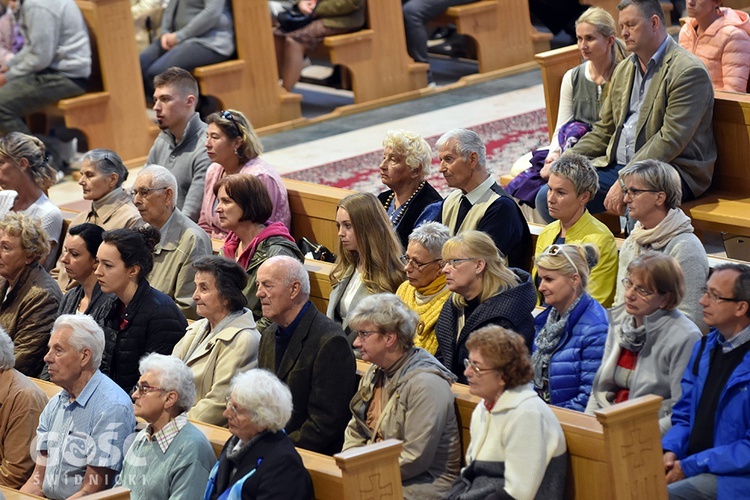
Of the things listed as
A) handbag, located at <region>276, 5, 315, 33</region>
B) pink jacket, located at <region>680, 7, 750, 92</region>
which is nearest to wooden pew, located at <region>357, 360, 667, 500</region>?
pink jacket, located at <region>680, 7, 750, 92</region>

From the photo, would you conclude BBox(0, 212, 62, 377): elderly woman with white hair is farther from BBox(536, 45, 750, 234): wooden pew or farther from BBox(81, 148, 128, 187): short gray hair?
BBox(536, 45, 750, 234): wooden pew

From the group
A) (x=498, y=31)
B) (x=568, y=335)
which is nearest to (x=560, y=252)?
(x=568, y=335)

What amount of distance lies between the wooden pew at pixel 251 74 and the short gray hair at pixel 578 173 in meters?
4.24

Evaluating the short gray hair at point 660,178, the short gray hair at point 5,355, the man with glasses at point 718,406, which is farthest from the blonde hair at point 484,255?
the short gray hair at point 5,355

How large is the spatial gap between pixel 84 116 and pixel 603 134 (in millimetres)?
3806

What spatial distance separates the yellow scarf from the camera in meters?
4.62

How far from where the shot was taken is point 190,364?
4727 millimetres

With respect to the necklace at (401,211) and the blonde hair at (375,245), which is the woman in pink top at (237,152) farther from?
the blonde hair at (375,245)

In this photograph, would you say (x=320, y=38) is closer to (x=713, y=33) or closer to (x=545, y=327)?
(x=713, y=33)

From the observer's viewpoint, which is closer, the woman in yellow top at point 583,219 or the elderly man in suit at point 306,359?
the elderly man in suit at point 306,359

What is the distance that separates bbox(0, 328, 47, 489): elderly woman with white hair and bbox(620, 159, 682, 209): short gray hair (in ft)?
7.00

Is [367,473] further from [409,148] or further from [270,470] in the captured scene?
[409,148]

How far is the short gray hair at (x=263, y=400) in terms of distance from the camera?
393cm

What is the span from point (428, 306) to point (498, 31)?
5.34 metres
